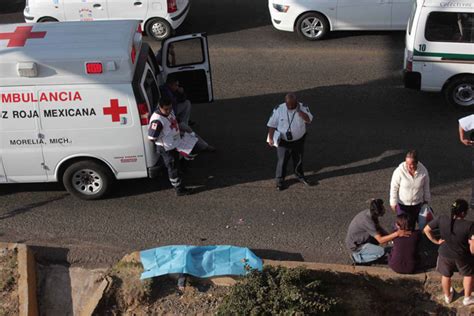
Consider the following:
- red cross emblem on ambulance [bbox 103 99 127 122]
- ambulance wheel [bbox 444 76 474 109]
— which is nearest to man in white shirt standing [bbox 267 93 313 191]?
red cross emblem on ambulance [bbox 103 99 127 122]

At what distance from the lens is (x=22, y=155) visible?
9.14m

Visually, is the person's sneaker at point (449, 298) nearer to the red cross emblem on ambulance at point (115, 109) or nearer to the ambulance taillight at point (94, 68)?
the red cross emblem on ambulance at point (115, 109)

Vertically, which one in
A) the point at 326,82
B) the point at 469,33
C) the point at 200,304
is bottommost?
the point at 200,304

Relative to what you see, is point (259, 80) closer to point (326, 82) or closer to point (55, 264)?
point (326, 82)

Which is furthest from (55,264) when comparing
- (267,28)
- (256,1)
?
(256,1)

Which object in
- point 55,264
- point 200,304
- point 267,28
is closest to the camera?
point 200,304

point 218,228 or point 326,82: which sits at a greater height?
point 326,82

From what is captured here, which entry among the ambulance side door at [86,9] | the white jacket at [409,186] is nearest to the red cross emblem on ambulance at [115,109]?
the white jacket at [409,186]

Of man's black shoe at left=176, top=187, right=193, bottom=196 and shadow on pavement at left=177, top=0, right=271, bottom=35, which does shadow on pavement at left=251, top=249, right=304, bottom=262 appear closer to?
man's black shoe at left=176, top=187, right=193, bottom=196

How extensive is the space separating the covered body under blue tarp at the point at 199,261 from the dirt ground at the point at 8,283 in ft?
5.02

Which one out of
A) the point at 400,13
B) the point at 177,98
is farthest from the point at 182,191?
the point at 400,13

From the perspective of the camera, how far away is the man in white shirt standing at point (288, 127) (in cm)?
917

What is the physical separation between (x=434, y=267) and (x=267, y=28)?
8.69 metres

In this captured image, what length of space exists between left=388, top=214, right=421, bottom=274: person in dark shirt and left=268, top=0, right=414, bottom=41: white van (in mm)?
7368
